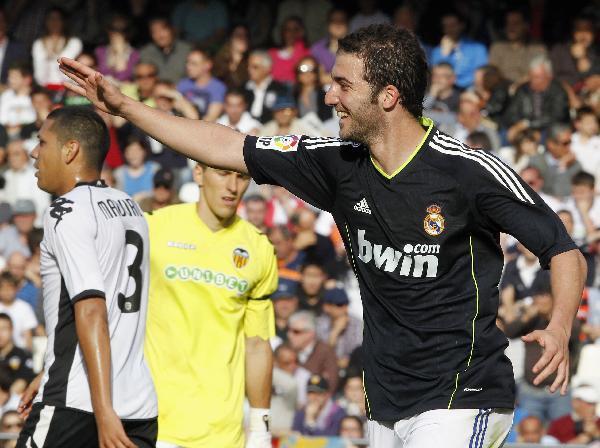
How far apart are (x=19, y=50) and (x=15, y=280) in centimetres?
431

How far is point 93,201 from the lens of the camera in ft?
18.0

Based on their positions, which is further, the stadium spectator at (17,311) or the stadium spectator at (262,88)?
the stadium spectator at (262,88)

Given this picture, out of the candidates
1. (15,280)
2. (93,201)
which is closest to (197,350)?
(93,201)

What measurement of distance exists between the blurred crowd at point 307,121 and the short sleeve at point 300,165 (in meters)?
5.22

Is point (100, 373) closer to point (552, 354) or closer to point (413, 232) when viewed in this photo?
point (413, 232)

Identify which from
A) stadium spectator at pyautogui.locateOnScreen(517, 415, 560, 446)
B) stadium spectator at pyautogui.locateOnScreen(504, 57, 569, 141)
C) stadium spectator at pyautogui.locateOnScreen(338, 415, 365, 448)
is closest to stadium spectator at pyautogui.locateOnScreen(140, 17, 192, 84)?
stadium spectator at pyautogui.locateOnScreen(504, 57, 569, 141)

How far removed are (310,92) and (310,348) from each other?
3.77 m

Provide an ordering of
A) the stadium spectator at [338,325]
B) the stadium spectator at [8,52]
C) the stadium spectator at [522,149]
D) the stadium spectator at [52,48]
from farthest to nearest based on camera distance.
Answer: the stadium spectator at [8,52] < the stadium spectator at [52,48] < the stadium spectator at [522,149] < the stadium spectator at [338,325]

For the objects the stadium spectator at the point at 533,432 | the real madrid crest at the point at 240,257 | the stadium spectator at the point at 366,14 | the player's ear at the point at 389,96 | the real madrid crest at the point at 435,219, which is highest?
the stadium spectator at the point at 366,14

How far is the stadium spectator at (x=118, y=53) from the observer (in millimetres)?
14578

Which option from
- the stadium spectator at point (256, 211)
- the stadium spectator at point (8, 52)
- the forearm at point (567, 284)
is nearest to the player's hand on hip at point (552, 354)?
the forearm at point (567, 284)

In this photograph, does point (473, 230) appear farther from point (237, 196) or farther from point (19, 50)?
point (19, 50)

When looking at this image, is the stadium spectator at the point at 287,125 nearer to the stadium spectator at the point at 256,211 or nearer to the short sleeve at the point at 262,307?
the stadium spectator at the point at 256,211

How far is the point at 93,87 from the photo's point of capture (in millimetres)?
4875
